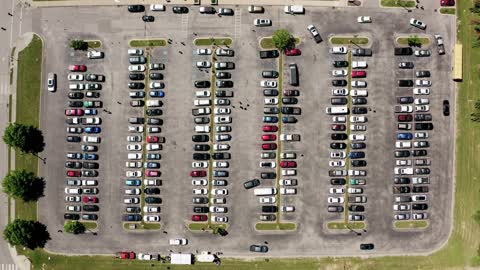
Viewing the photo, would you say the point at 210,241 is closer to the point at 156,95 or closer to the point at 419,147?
the point at 156,95

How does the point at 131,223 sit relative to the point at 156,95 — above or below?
below

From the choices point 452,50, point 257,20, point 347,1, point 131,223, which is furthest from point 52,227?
point 452,50

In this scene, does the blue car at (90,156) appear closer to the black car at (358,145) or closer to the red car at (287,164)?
the red car at (287,164)

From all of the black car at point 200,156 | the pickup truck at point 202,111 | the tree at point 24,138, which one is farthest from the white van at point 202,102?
the tree at point 24,138

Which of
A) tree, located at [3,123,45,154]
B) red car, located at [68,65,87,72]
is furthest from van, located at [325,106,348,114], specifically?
tree, located at [3,123,45,154]

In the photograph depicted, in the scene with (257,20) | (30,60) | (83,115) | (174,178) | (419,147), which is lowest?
(174,178)

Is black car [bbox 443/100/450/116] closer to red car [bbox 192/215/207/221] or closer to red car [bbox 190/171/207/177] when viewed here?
red car [bbox 190/171/207/177]

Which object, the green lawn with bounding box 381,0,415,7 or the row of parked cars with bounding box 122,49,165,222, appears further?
the row of parked cars with bounding box 122,49,165,222
